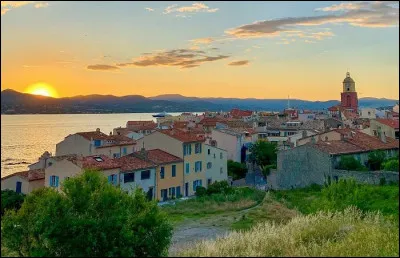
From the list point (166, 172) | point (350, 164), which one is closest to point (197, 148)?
point (166, 172)

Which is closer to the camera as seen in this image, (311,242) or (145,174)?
(311,242)

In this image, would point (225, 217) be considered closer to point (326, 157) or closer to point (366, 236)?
point (326, 157)

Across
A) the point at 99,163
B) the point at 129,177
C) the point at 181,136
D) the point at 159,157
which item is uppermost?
the point at 181,136

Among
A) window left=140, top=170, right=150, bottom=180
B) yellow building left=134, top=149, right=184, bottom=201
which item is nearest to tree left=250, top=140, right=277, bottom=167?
yellow building left=134, top=149, right=184, bottom=201

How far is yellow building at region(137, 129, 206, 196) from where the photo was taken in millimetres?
29422

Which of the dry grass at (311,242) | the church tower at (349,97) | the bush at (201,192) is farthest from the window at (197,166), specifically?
the church tower at (349,97)

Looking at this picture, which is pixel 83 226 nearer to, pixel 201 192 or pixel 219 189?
pixel 219 189

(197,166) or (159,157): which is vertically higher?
(159,157)

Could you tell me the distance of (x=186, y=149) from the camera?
2952cm

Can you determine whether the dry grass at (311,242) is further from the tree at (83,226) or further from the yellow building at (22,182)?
the yellow building at (22,182)

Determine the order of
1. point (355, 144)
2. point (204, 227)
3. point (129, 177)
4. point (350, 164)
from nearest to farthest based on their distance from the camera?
point (204, 227) → point (129, 177) → point (350, 164) → point (355, 144)

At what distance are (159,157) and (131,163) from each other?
2.72 meters

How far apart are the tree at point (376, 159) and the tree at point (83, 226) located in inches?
788

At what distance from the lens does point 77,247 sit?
24.7ft
